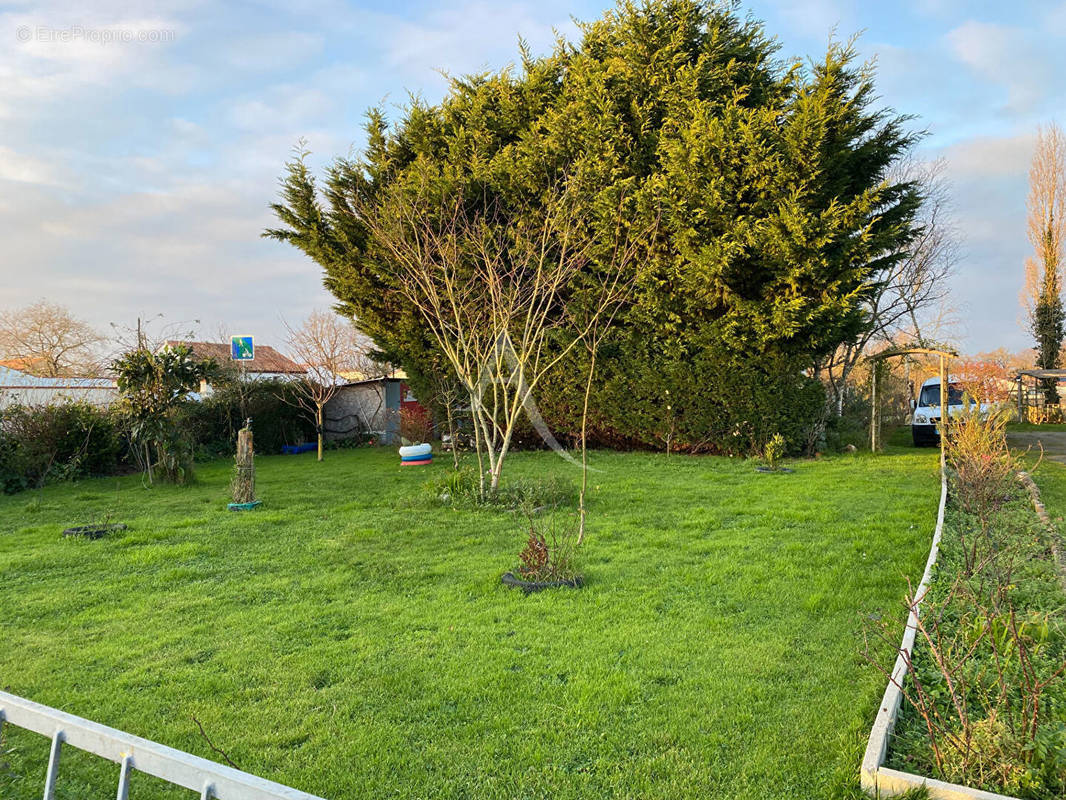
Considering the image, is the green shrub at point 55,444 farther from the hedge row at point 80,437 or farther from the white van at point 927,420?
the white van at point 927,420

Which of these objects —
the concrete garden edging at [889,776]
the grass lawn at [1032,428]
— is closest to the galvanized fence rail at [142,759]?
the concrete garden edging at [889,776]

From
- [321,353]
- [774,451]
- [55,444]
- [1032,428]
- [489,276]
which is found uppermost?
[489,276]

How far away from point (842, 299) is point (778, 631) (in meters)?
8.66

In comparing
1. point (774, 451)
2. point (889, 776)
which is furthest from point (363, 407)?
point (889, 776)

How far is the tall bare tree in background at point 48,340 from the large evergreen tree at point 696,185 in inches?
580

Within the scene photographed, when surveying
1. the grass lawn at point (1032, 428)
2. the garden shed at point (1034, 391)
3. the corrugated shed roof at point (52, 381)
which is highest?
the garden shed at point (1034, 391)

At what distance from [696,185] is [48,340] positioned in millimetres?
24292

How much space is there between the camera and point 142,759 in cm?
148

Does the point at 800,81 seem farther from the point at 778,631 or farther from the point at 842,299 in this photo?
the point at 778,631

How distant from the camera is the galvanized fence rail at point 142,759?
1.29 metres

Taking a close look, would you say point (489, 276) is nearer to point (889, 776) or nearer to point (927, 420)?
point (889, 776)

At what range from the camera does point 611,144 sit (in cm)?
1236

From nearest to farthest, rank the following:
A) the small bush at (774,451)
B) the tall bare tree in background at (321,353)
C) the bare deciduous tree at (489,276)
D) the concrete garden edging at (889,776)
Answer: the concrete garden edging at (889,776), the bare deciduous tree at (489,276), the small bush at (774,451), the tall bare tree in background at (321,353)

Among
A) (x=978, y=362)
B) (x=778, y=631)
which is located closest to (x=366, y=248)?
(x=778, y=631)
